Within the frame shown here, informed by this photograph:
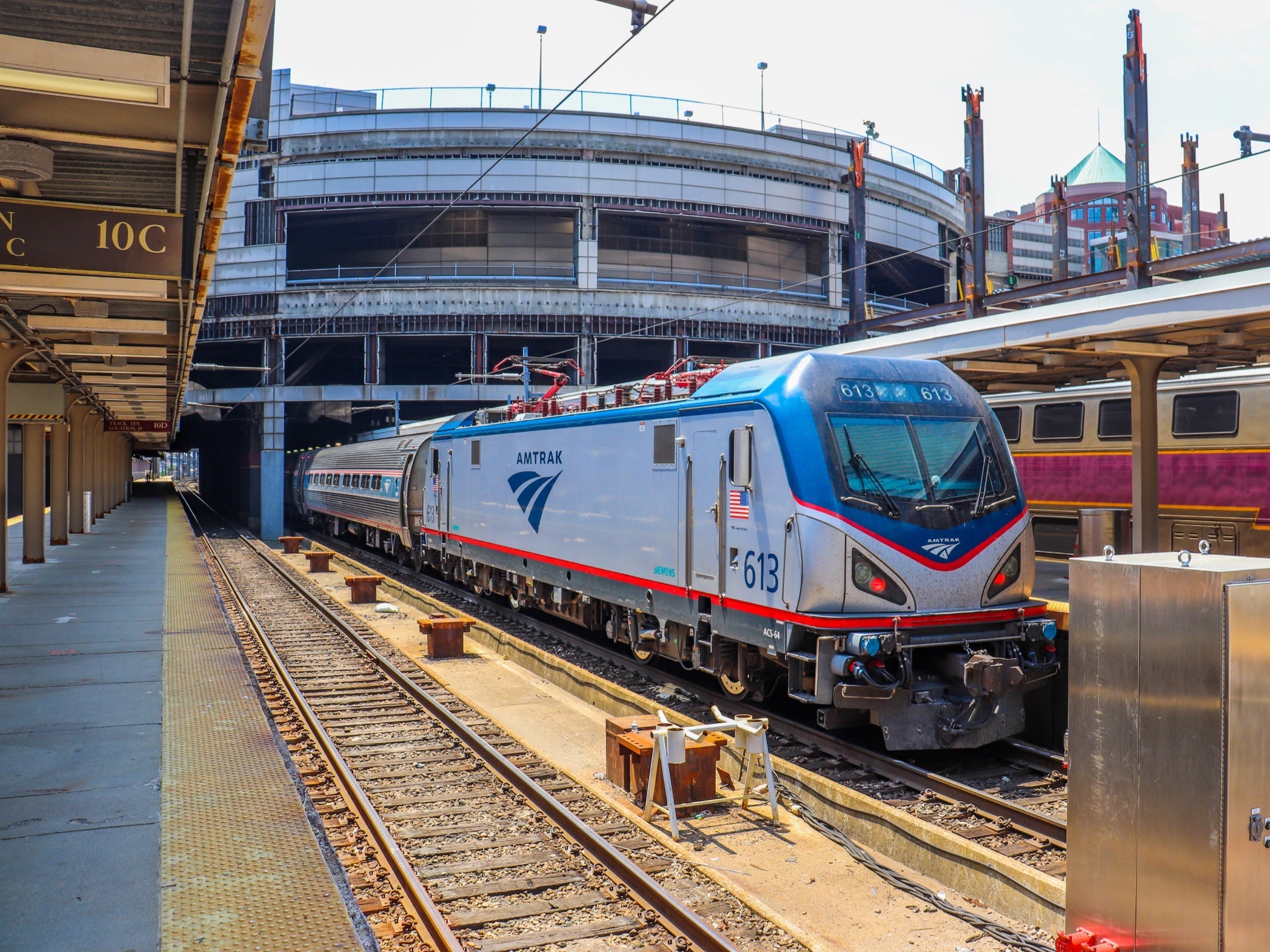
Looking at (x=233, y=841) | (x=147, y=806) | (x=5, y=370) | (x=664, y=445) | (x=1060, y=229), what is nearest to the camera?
(x=233, y=841)

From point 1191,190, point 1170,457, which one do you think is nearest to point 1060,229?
point 1191,190

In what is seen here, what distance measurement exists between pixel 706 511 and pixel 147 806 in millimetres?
5577

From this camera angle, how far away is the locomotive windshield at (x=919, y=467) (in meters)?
8.81

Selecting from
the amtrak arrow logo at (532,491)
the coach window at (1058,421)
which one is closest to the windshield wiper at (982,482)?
the amtrak arrow logo at (532,491)

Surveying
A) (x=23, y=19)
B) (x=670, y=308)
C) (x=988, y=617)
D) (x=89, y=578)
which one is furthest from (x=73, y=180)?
(x=670, y=308)

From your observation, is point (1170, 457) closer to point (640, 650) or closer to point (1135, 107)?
point (640, 650)

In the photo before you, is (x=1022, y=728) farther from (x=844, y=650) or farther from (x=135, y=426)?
(x=135, y=426)

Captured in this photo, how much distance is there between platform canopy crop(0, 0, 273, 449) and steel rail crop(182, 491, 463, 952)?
444cm

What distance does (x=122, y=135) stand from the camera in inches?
297

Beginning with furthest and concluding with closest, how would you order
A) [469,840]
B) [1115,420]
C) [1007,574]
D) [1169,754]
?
[1115,420] < [1007,574] < [469,840] < [1169,754]

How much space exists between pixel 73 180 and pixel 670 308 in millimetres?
32612

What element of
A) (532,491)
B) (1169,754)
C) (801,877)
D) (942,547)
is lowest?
(801,877)

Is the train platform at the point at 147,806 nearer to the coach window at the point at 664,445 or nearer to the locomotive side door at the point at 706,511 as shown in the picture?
the locomotive side door at the point at 706,511

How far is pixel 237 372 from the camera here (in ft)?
168
